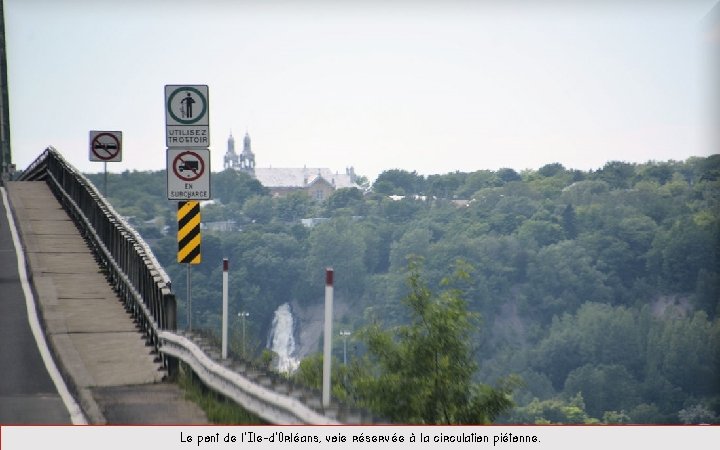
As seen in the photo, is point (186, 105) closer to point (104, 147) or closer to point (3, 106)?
point (104, 147)

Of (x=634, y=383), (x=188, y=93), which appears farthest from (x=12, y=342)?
(x=634, y=383)

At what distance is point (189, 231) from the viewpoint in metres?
15.5

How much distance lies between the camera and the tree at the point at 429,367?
26203mm

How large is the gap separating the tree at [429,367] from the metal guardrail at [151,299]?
6325 millimetres

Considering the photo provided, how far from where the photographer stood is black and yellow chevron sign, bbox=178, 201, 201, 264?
1547 cm

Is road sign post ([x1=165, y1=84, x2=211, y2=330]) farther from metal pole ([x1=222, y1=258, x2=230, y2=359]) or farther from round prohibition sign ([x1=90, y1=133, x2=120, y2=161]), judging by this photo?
round prohibition sign ([x1=90, y1=133, x2=120, y2=161])

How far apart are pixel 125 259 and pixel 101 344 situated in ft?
9.78

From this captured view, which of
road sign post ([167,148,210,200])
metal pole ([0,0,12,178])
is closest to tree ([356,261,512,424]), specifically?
road sign post ([167,148,210,200])

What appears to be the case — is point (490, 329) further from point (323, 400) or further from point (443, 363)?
point (323, 400)

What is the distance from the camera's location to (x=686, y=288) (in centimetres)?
19738

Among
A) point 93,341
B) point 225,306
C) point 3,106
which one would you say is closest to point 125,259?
point 93,341

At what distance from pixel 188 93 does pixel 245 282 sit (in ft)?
606

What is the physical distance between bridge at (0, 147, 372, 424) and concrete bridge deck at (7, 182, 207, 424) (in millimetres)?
13

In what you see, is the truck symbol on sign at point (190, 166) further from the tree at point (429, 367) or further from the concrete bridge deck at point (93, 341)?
the tree at point (429, 367)
